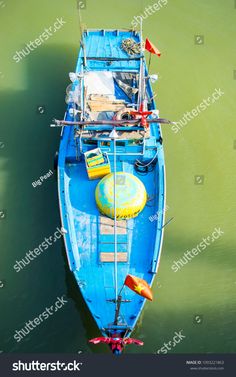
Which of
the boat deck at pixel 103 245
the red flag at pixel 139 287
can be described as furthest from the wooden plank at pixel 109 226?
the red flag at pixel 139 287

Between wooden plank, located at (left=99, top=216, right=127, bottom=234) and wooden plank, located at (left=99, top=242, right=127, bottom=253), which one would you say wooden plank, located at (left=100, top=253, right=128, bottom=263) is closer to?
wooden plank, located at (left=99, top=242, right=127, bottom=253)

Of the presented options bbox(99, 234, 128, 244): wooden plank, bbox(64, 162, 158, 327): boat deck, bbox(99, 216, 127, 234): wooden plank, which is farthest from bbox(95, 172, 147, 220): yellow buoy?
bbox(99, 234, 128, 244): wooden plank

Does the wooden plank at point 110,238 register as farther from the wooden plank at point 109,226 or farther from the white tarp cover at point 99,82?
the white tarp cover at point 99,82

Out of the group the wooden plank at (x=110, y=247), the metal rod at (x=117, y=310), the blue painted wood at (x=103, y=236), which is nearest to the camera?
the metal rod at (x=117, y=310)

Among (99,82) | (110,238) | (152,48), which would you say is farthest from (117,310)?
(152,48)

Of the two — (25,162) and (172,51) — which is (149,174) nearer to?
(25,162)
